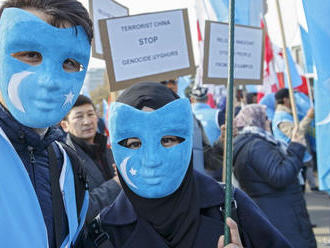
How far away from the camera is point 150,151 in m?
1.93

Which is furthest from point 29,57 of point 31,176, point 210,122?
point 210,122

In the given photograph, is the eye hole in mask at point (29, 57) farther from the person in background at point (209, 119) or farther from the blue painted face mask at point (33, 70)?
the person in background at point (209, 119)

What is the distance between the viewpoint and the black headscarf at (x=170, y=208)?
1913mm

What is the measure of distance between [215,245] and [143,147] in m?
0.56

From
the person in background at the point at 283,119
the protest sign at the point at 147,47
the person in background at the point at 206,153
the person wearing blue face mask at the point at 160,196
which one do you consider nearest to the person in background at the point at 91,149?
the protest sign at the point at 147,47

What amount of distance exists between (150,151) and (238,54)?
2.86 m

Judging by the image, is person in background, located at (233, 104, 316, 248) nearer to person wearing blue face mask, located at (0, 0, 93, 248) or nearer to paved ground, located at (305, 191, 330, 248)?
paved ground, located at (305, 191, 330, 248)

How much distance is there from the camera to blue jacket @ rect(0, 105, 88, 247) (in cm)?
150

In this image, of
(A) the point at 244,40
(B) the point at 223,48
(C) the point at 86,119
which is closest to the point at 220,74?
(B) the point at 223,48

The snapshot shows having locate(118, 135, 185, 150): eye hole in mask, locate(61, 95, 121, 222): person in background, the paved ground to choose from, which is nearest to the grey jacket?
locate(61, 95, 121, 222): person in background

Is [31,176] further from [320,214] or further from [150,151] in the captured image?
[320,214]

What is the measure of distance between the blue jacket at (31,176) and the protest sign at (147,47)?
151 cm

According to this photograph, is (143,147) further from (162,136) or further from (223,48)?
(223,48)

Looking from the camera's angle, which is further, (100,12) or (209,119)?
(209,119)
